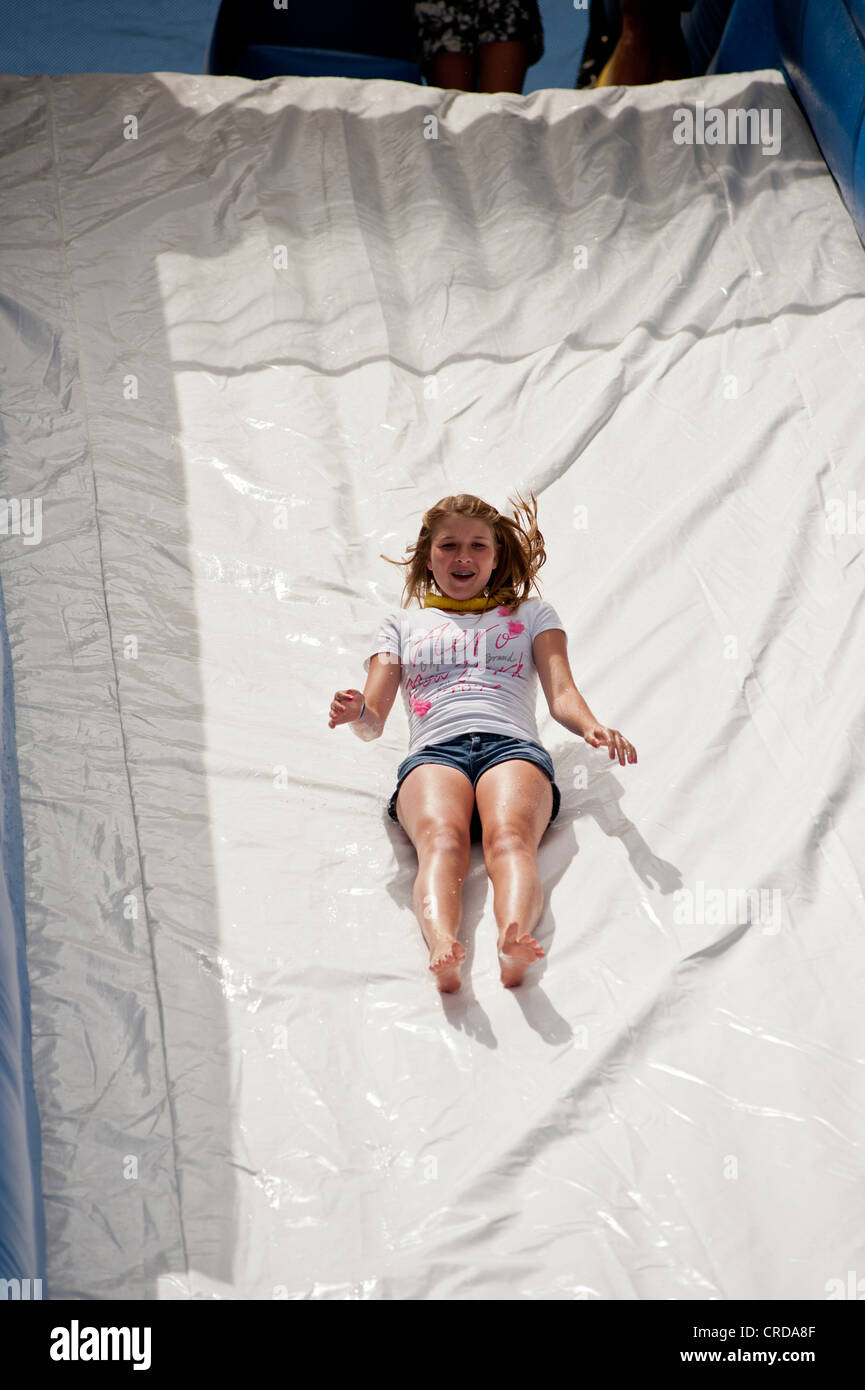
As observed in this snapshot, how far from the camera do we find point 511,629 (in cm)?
183

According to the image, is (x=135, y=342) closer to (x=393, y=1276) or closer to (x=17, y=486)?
(x=17, y=486)

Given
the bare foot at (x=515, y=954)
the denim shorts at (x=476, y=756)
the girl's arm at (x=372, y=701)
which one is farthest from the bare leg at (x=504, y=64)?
the bare foot at (x=515, y=954)

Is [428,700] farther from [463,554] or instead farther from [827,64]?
[827,64]

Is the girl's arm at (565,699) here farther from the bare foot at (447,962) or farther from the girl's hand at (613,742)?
the bare foot at (447,962)

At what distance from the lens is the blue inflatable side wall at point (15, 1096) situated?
1048 millimetres

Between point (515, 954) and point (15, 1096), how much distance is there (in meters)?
0.54

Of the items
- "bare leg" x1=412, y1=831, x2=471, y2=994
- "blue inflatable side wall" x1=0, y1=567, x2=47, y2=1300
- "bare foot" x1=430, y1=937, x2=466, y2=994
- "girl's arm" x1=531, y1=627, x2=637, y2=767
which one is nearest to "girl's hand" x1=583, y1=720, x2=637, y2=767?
"girl's arm" x1=531, y1=627, x2=637, y2=767

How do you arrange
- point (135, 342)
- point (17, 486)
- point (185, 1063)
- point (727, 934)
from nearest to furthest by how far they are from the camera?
point (185, 1063) → point (727, 934) → point (17, 486) → point (135, 342)

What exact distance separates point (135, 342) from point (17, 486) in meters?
0.54

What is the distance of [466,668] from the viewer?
5.88 ft

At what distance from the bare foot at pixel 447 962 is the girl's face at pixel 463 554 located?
621mm

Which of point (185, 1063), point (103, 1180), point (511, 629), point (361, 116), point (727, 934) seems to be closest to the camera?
point (103, 1180)

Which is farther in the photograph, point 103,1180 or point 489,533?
point 489,533
